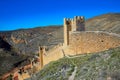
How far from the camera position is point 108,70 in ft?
76.6

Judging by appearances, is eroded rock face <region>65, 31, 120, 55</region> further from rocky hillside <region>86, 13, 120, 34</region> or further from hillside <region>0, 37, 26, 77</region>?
hillside <region>0, 37, 26, 77</region>

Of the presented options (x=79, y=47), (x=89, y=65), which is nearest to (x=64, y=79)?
(x=89, y=65)

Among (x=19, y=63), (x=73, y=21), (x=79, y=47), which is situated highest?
(x=73, y=21)

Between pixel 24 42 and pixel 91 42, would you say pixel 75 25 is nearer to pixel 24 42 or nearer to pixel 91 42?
pixel 91 42

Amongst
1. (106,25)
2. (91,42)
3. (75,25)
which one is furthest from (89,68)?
(106,25)

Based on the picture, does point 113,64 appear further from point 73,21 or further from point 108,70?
point 73,21

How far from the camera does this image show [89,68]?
25.5 metres

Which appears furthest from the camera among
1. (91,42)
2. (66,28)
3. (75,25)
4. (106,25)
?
(106,25)

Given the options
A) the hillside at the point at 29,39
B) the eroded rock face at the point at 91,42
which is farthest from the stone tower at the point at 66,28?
the hillside at the point at 29,39

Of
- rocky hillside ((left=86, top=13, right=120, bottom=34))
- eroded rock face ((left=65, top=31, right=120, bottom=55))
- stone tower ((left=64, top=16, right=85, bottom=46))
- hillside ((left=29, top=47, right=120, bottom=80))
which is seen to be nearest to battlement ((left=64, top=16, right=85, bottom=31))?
stone tower ((left=64, top=16, right=85, bottom=46))

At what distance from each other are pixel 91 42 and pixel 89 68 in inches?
207

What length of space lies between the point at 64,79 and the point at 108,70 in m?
4.18

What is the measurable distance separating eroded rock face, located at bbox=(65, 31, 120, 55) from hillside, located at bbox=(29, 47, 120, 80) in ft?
5.33

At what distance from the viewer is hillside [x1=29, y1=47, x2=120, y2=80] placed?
76.6 ft
